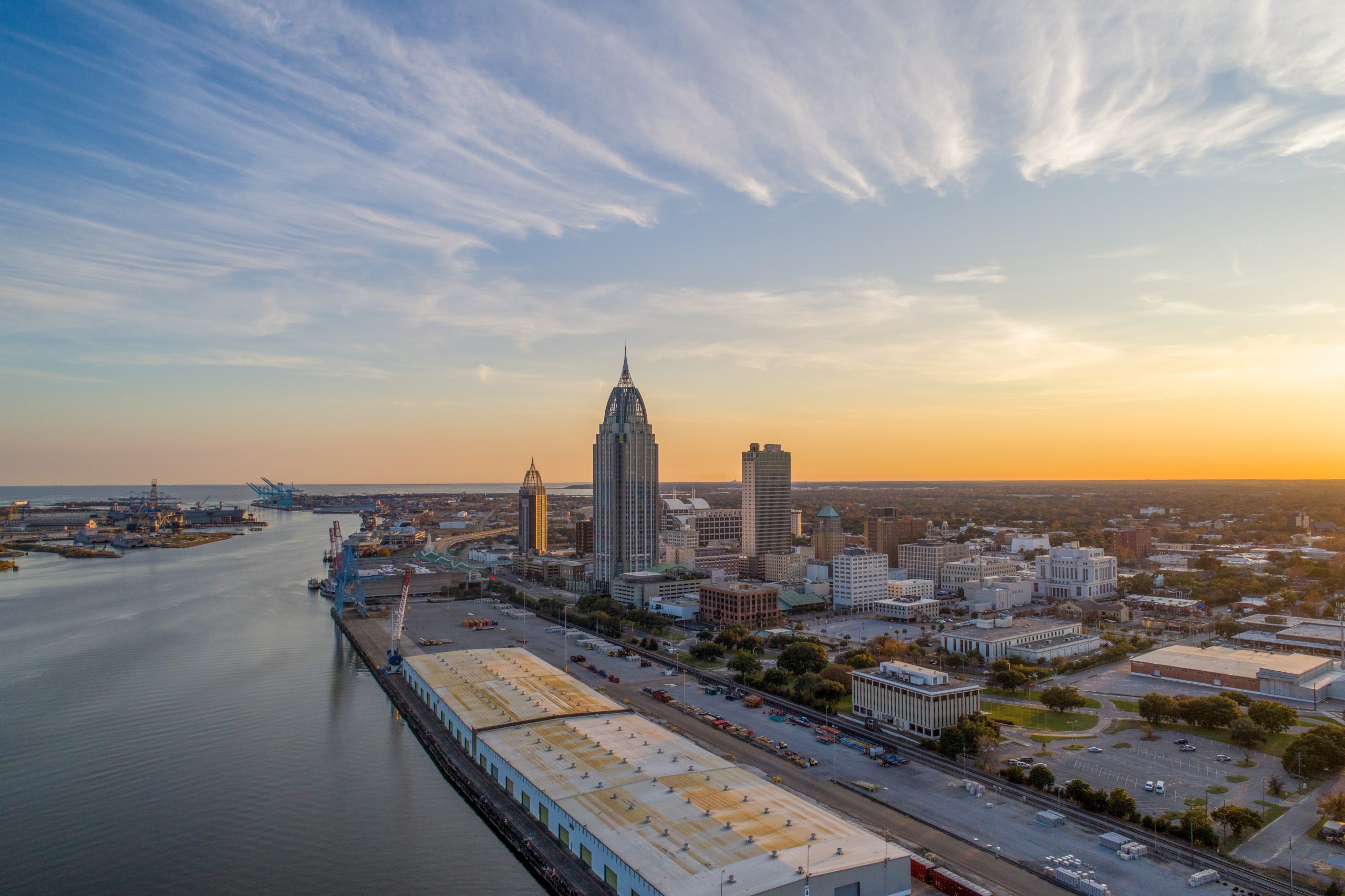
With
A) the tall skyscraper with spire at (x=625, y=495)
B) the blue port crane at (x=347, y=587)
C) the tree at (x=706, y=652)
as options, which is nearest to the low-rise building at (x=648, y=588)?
the tall skyscraper with spire at (x=625, y=495)

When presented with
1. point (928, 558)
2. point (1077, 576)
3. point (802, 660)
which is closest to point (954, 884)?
point (802, 660)

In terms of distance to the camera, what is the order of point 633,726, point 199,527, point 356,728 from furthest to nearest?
1. point 199,527
2. point 356,728
3. point 633,726

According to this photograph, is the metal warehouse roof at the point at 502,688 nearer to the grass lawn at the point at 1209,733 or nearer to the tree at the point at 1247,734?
the grass lawn at the point at 1209,733

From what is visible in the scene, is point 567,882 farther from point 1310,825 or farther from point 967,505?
point 967,505

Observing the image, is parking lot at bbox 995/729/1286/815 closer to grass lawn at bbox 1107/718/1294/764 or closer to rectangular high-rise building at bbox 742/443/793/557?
grass lawn at bbox 1107/718/1294/764

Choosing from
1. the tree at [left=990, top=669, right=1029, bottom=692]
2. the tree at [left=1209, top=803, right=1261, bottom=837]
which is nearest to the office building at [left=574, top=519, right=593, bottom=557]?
the tree at [left=990, top=669, right=1029, bottom=692]

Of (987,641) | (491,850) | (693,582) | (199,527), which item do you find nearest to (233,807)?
(491,850)
